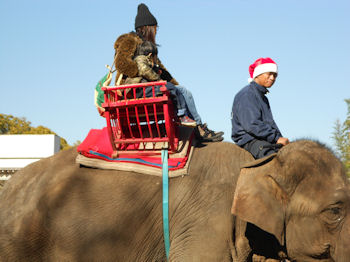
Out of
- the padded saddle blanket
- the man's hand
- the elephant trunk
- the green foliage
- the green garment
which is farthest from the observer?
the green foliage

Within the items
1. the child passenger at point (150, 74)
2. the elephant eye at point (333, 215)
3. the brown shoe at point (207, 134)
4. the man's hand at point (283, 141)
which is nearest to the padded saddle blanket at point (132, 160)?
the brown shoe at point (207, 134)

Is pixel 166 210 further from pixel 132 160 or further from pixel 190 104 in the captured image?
pixel 190 104

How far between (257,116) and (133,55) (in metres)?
1.60

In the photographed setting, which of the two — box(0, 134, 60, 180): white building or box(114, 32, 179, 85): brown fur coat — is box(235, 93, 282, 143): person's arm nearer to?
box(114, 32, 179, 85): brown fur coat

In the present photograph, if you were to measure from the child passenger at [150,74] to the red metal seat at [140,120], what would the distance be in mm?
167

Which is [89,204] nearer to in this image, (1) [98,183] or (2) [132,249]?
(1) [98,183]

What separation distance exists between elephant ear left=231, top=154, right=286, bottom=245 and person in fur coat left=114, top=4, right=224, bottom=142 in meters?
0.89

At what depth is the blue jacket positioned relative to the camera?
5016 mm

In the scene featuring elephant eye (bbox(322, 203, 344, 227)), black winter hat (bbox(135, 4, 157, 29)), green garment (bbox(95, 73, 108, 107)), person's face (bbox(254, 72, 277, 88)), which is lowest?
elephant eye (bbox(322, 203, 344, 227))

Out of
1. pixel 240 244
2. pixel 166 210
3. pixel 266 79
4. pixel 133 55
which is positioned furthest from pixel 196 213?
pixel 133 55

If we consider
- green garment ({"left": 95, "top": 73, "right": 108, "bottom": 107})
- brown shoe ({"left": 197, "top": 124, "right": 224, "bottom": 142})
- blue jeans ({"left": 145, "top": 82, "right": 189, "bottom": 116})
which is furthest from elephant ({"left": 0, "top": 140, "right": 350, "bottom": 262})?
green garment ({"left": 95, "top": 73, "right": 108, "bottom": 107})

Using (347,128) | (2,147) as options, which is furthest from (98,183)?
(347,128)

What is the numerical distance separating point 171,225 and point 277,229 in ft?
3.26

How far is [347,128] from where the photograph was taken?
4681cm
